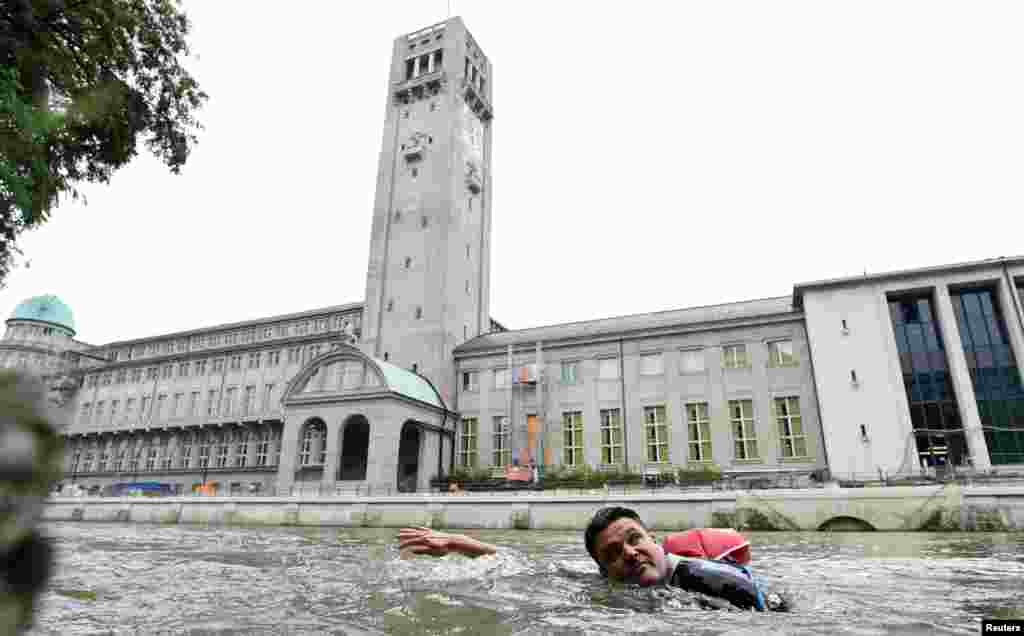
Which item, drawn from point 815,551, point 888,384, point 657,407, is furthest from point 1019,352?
point 815,551

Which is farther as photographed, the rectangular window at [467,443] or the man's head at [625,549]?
the rectangular window at [467,443]

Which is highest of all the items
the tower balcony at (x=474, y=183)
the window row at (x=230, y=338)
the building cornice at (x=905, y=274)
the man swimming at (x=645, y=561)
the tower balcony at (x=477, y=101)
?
the tower balcony at (x=477, y=101)

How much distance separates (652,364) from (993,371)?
17.8m

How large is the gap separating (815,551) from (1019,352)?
28.8 m

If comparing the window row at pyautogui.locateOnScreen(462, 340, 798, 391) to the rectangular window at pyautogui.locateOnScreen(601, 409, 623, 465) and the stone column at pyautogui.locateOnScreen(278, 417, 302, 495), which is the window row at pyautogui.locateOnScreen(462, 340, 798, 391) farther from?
the stone column at pyautogui.locateOnScreen(278, 417, 302, 495)

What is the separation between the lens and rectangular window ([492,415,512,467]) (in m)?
39.6

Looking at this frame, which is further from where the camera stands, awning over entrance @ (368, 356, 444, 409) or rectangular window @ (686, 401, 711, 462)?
awning over entrance @ (368, 356, 444, 409)

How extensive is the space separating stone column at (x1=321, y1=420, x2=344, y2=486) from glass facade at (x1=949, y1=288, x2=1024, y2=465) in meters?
35.0

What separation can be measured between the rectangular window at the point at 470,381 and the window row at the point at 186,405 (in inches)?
823

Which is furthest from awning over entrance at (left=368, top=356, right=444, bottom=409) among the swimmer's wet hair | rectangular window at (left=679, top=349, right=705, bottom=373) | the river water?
the swimmer's wet hair

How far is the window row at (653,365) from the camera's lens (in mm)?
35281

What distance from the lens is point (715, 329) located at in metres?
36.9

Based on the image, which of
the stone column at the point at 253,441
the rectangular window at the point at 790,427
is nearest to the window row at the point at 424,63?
the stone column at the point at 253,441

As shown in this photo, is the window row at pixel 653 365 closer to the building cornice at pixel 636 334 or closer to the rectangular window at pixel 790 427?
the building cornice at pixel 636 334
